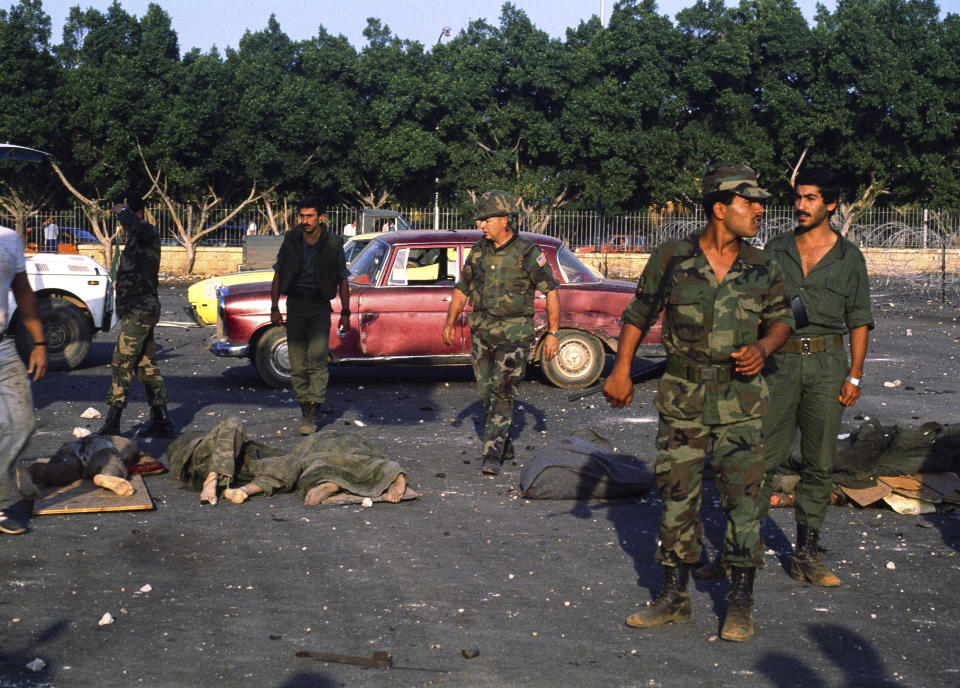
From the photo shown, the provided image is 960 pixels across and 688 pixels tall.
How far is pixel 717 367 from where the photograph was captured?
4.95 meters

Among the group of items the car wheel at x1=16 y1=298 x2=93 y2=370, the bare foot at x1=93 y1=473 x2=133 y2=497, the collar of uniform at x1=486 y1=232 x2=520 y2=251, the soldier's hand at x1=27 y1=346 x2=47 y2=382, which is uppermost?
the collar of uniform at x1=486 y1=232 x2=520 y2=251

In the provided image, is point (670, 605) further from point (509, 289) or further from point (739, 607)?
point (509, 289)

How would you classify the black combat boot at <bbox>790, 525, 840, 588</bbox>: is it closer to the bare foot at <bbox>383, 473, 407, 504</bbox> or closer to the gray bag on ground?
the gray bag on ground

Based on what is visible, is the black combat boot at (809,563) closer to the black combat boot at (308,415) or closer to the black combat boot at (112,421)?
the black combat boot at (308,415)

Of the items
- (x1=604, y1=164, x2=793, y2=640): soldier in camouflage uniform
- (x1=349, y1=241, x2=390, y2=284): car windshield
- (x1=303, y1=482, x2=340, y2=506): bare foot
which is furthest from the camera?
(x1=349, y1=241, x2=390, y2=284): car windshield

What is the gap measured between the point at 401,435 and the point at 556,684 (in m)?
5.72

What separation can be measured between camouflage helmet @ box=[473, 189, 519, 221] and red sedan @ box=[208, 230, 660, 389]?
3981 millimetres

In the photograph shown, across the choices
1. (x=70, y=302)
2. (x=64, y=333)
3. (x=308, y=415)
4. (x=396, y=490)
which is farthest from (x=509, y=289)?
(x=70, y=302)

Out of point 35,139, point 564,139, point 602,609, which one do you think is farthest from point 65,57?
point 602,609

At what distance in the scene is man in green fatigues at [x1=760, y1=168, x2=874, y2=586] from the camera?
19.1 feet

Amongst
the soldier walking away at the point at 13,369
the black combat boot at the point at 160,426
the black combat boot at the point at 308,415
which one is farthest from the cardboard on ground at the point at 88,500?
the black combat boot at the point at 308,415

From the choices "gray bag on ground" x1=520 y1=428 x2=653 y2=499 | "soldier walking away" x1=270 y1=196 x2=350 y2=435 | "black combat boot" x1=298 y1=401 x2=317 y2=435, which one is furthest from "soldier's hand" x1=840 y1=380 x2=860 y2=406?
"black combat boot" x1=298 y1=401 x2=317 y2=435

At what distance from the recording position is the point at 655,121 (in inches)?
1826

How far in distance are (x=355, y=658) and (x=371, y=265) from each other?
8.60m
